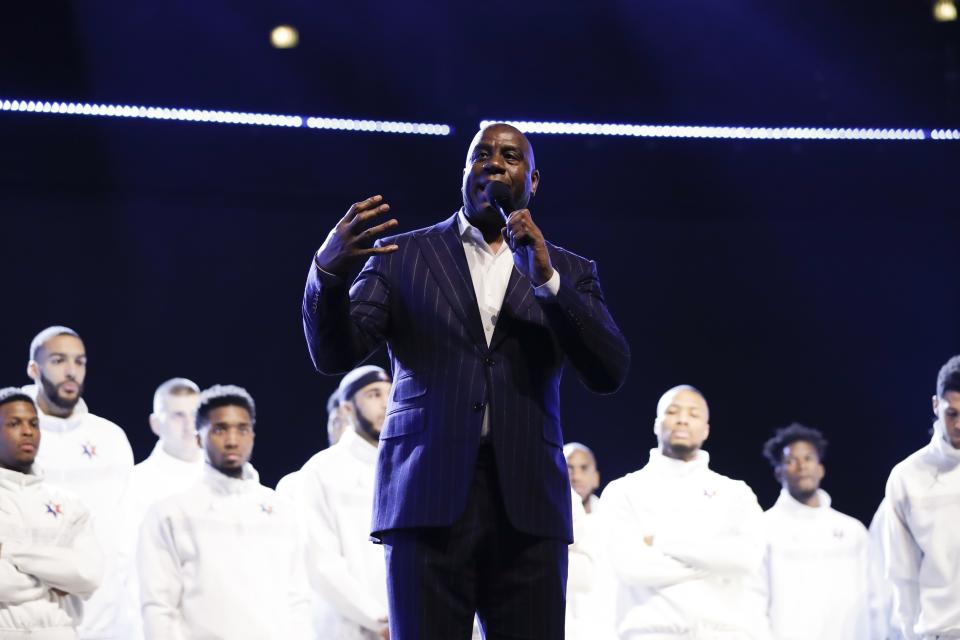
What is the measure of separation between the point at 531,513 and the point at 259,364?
519 cm

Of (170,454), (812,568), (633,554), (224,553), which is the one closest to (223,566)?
(224,553)

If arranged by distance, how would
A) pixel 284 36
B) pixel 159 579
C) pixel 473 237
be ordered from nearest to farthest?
pixel 473 237
pixel 159 579
pixel 284 36

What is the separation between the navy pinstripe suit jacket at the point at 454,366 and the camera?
2.01 meters

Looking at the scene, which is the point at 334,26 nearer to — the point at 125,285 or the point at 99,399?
the point at 125,285

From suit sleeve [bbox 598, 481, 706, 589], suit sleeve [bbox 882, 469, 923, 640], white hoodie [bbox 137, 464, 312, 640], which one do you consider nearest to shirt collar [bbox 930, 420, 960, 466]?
suit sleeve [bbox 882, 469, 923, 640]

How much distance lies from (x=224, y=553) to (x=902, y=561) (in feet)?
9.05

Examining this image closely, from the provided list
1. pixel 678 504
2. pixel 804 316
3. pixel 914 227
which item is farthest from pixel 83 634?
pixel 914 227

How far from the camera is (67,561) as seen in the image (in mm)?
4379

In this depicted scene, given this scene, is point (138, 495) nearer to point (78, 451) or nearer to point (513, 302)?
point (78, 451)

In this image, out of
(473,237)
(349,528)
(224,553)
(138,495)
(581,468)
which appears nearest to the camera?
(473,237)

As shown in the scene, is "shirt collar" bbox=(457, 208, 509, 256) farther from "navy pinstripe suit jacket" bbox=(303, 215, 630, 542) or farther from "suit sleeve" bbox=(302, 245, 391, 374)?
"suit sleeve" bbox=(302, 245, 391, 374)

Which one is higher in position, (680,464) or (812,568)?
(680,464)

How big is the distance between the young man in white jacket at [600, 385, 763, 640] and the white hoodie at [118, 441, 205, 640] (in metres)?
1.84

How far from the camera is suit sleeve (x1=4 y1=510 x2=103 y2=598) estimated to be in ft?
14.2
